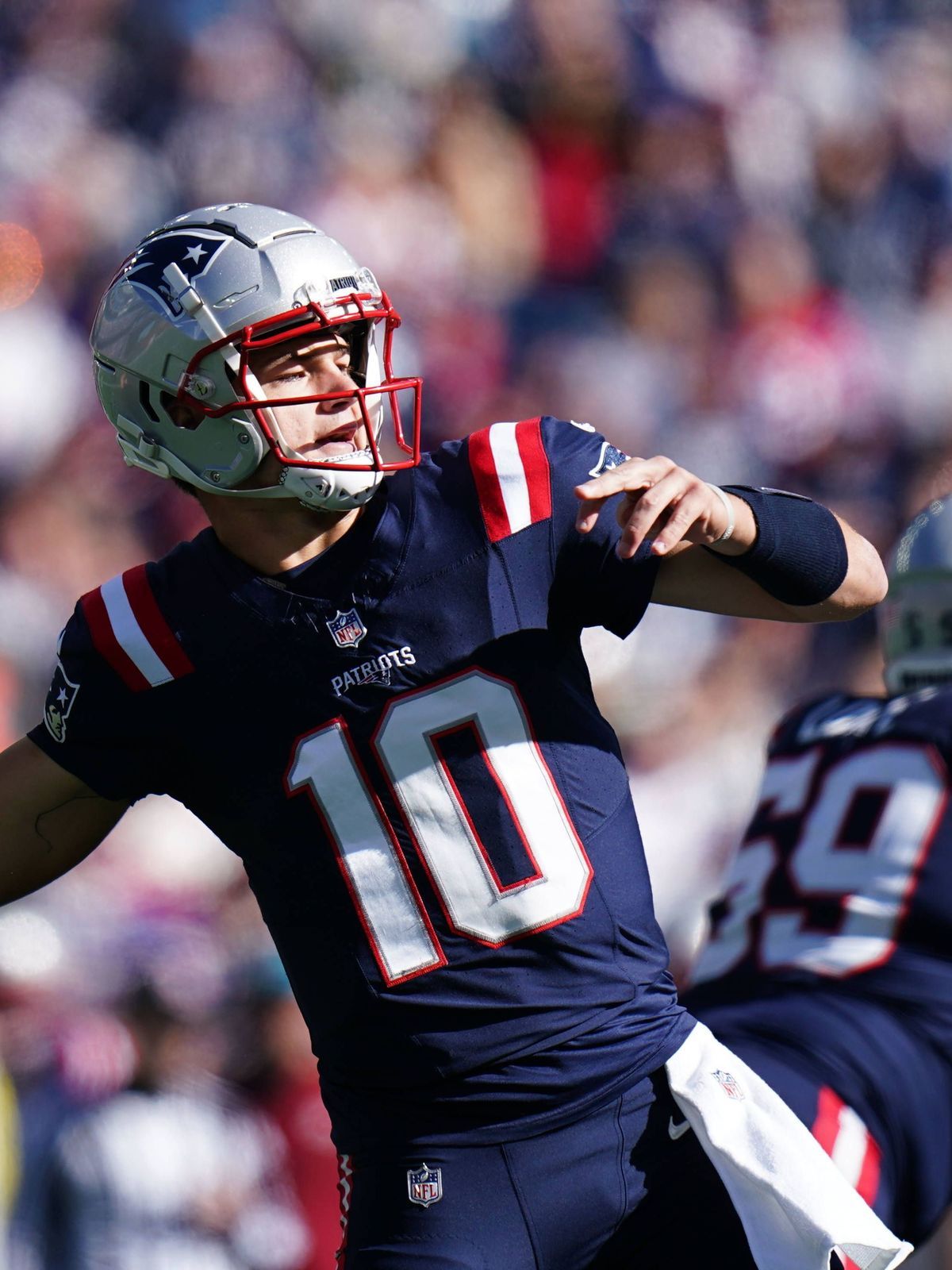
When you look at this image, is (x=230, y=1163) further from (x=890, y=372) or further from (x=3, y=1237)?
(x=890, y=372)

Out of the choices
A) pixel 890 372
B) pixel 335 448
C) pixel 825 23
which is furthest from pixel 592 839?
pixel 825 23

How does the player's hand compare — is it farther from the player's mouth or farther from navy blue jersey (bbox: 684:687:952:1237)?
navy blue jersey (bbox: 684:687:952:1237)

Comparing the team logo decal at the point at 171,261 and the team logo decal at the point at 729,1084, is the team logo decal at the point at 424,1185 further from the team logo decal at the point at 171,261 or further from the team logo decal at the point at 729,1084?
the team logo decal at the point at 171,261

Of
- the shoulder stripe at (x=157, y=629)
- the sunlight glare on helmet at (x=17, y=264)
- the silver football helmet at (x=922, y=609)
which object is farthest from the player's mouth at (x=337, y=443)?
the sunlight glare on helmet at (x=17, y=264)

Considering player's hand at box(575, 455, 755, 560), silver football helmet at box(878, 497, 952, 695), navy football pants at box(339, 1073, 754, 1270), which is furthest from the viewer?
silver football helmet at box(878, 497, 952, 695)

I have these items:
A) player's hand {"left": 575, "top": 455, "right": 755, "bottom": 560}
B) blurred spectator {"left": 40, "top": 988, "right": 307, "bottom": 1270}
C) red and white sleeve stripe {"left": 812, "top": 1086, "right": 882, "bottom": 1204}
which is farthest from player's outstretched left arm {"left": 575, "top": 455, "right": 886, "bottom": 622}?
blurred spectator {"left": 40, "top": 988, "right": 307, "bottom": 1270}

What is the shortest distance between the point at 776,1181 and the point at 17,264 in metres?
2.84

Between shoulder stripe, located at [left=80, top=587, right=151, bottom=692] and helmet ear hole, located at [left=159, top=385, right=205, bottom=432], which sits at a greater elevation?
helmet ear hole, located at [left=159, top=385, right=205, bottom=432]

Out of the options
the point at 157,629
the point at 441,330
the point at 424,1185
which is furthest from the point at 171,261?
the point at 441,330

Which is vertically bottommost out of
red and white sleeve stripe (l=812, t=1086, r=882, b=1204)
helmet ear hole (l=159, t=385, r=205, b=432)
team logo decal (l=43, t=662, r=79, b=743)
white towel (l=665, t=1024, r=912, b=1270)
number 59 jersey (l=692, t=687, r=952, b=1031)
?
red and white sleeve stripe (l=812, t=1086, r=882, b=1204)

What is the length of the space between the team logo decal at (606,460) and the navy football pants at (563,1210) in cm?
67

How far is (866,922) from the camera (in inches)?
108

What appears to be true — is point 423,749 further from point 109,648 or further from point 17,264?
point 17,264

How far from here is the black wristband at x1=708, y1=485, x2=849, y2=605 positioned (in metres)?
1.62
